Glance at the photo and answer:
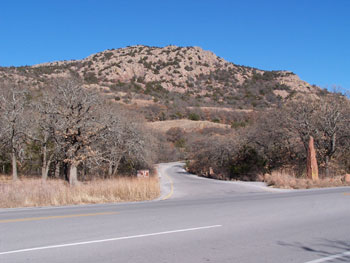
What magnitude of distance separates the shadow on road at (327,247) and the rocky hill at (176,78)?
6871cm

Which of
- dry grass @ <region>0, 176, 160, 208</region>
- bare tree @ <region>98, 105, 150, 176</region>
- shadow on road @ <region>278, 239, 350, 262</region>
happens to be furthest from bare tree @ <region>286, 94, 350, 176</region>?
shadow on road @ <region>278, 239, 350, 262</region>

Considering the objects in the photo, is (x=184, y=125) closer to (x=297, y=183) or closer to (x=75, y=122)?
(x=297, y=183)

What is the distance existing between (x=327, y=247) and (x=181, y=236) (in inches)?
113

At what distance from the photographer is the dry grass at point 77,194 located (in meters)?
13.2

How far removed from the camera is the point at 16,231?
766 centimetres

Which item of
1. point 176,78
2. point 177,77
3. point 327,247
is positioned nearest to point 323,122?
point 327,247

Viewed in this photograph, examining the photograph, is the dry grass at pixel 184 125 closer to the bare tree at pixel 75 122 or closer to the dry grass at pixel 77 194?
the bare tree at pixel 75 122

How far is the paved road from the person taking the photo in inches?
229

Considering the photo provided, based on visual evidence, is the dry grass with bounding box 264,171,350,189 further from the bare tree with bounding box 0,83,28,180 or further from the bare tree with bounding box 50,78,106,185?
the bare tree with bounding box 0,83,28,180

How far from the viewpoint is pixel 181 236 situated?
23.8 feet

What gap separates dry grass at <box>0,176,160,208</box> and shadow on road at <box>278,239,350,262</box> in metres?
9.32

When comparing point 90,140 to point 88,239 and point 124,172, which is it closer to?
point 124,172

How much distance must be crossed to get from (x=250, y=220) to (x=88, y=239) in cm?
441

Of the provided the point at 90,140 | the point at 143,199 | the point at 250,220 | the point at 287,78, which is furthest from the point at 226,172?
the point at 287,78
